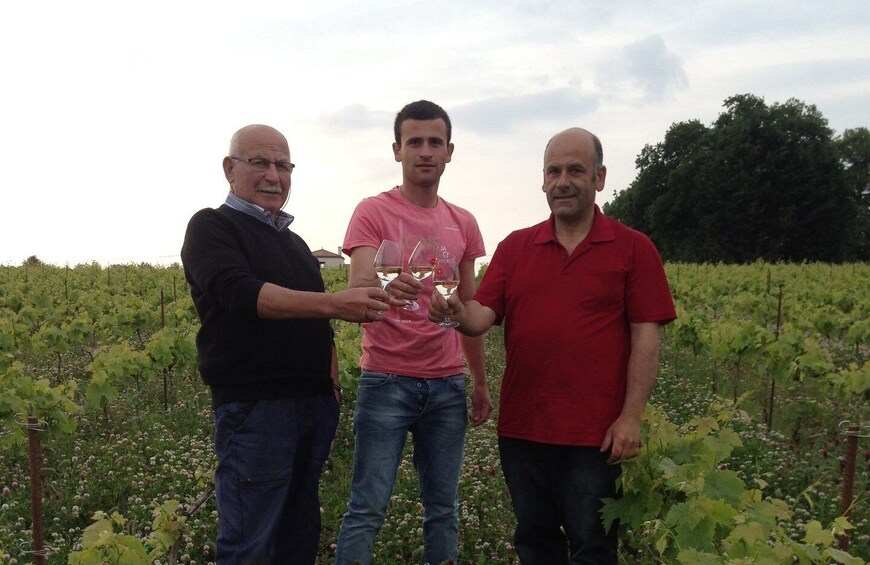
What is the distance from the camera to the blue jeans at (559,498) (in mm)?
2691

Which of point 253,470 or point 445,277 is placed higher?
point 445,277

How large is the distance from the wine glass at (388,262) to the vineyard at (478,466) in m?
1.11

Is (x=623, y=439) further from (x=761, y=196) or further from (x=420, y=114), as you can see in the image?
(x=761, y=196)

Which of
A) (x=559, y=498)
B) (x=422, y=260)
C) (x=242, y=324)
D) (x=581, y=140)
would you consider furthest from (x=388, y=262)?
(x=559, y=498)

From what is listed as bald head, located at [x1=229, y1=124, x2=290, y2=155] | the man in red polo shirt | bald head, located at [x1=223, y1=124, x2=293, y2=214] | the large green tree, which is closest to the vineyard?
the man in red polo shirt

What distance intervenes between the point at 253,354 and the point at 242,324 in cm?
11

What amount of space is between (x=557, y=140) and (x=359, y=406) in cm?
130

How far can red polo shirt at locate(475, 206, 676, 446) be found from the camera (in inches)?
105

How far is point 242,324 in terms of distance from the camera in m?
2.62

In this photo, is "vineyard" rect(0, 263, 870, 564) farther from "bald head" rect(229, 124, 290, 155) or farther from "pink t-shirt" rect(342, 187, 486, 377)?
"bald head" rect(229, 124, 290, 155)

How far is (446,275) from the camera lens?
2471mm

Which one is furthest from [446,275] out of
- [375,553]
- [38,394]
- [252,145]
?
[38,394]

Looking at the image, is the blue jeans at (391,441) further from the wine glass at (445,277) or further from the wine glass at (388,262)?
the wine glass at (388,262)

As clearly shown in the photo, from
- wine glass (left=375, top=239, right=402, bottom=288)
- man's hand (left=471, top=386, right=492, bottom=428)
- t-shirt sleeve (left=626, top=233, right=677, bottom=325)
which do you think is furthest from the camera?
man's hand (left=471, top=386, right=492, bottom=428)
